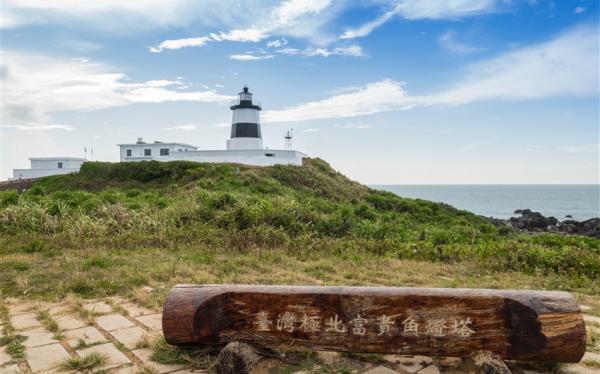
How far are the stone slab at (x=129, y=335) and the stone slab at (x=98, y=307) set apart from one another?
58 centimetres

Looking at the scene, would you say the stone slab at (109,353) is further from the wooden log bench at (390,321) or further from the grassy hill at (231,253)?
the grassy hill at (231,253)

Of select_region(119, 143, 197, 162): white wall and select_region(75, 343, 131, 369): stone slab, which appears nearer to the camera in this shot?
select_region(75, 343, 131, 369): stone slab

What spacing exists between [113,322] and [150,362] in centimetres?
96

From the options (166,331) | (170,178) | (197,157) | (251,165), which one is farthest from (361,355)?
(197,157)

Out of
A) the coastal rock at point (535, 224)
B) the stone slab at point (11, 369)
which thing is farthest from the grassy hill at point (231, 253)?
the coastal rock at point (535, 224)

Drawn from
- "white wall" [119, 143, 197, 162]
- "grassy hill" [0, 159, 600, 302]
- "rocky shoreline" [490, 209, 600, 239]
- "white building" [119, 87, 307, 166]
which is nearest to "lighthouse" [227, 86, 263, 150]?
"white building" [119, 87, 307, 166]

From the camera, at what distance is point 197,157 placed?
93.4ft

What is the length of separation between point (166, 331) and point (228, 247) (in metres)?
4.05

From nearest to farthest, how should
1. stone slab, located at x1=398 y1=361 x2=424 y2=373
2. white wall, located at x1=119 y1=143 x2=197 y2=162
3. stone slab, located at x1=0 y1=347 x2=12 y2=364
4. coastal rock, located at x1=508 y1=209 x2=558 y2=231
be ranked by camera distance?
1. stone slab, located at x1=398 y1=361 x2=424 y2=373
2. stone slab, located at x1=0 y1=347 x2=12 y2=364
3. coastal rock, located at x1=508 y1=209 x2=558 y2=231
4. white wall, located at x1=119 y1=143 x2=197 y2=162

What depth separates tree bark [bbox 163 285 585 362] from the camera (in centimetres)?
266

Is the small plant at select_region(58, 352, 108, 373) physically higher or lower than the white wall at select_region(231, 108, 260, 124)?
lower

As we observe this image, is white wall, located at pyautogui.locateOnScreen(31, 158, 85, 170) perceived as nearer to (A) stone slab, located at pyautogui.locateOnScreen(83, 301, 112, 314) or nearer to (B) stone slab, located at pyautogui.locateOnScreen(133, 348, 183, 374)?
(A) stone slab, located at pyautogui.locateOnScreen(83, 301, 112, 314)

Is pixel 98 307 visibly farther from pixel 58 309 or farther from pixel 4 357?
pixel 4 357

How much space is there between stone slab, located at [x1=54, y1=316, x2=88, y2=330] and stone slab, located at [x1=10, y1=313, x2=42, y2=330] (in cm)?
16
